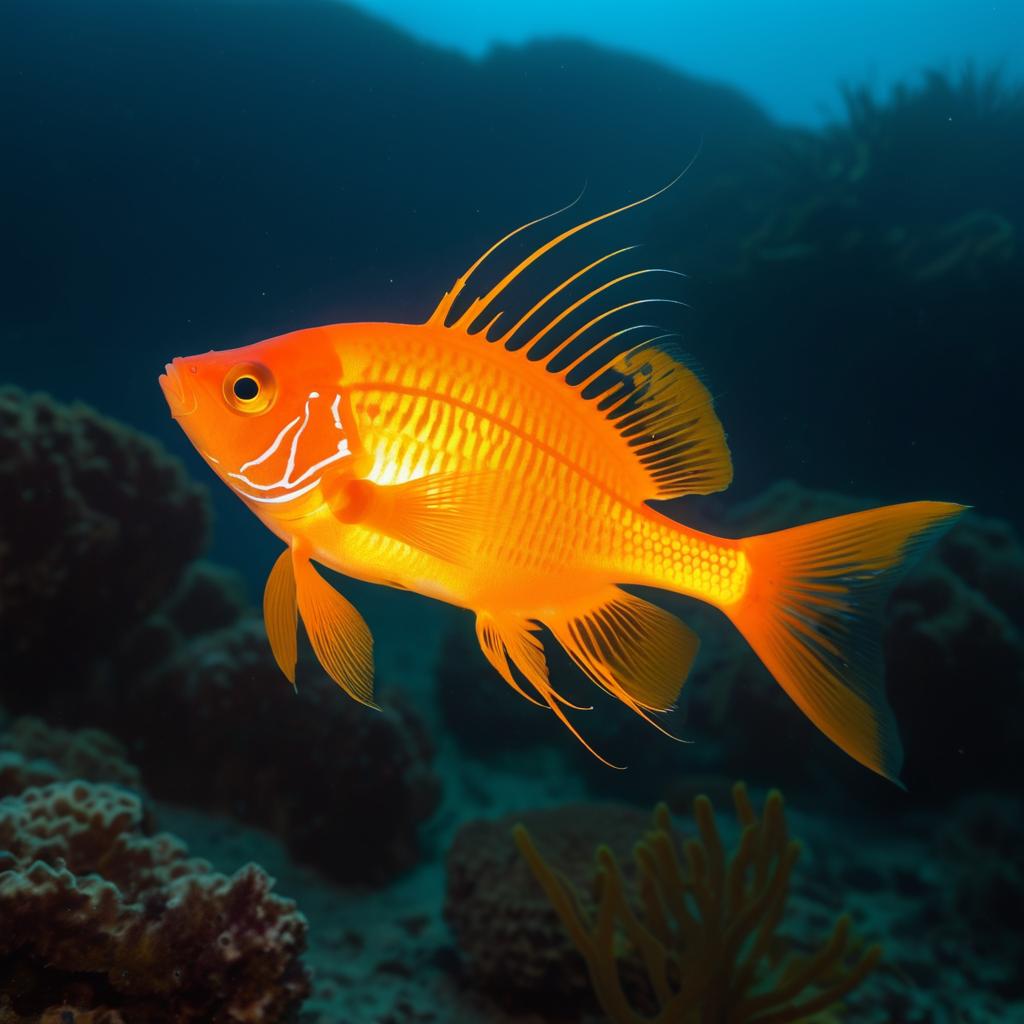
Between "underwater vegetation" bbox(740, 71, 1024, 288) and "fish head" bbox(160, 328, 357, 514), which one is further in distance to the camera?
"underwater vegetation" bbox(740, 71, 1024, 288)

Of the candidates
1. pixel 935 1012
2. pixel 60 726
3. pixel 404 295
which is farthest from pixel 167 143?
pixel 935 1012

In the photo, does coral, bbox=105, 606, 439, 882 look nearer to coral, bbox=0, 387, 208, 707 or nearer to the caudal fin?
coral, bbox=0, 387, 208, 707

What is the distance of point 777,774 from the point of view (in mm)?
7605

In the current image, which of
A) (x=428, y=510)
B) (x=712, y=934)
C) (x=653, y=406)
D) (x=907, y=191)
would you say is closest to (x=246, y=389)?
(x=428, y=510)

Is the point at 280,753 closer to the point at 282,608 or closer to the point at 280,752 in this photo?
the point at 280,752

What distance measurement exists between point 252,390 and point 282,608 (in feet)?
1.66

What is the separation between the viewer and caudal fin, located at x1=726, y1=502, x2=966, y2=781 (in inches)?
52.7

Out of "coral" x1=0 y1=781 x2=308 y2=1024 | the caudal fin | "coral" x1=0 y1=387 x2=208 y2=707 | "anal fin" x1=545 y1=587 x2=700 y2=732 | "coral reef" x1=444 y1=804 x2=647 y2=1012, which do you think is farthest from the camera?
"coral" x1=0 y1=387 x2=208 y2=707

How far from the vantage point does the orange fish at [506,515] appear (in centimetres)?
141

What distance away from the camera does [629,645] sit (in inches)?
64.6

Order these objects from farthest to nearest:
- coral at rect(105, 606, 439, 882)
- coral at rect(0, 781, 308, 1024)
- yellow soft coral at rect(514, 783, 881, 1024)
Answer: coral at rect(105, 606, 439, 882), yellow soft coral at rect(514, 783, 881, 1024), coral at rect(0, 781, 308, 1024)

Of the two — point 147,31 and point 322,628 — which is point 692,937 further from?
point 147,31

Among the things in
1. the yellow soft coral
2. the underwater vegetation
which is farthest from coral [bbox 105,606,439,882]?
the underwater vegetation

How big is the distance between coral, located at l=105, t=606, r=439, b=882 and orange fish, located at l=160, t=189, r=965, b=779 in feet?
16.0
